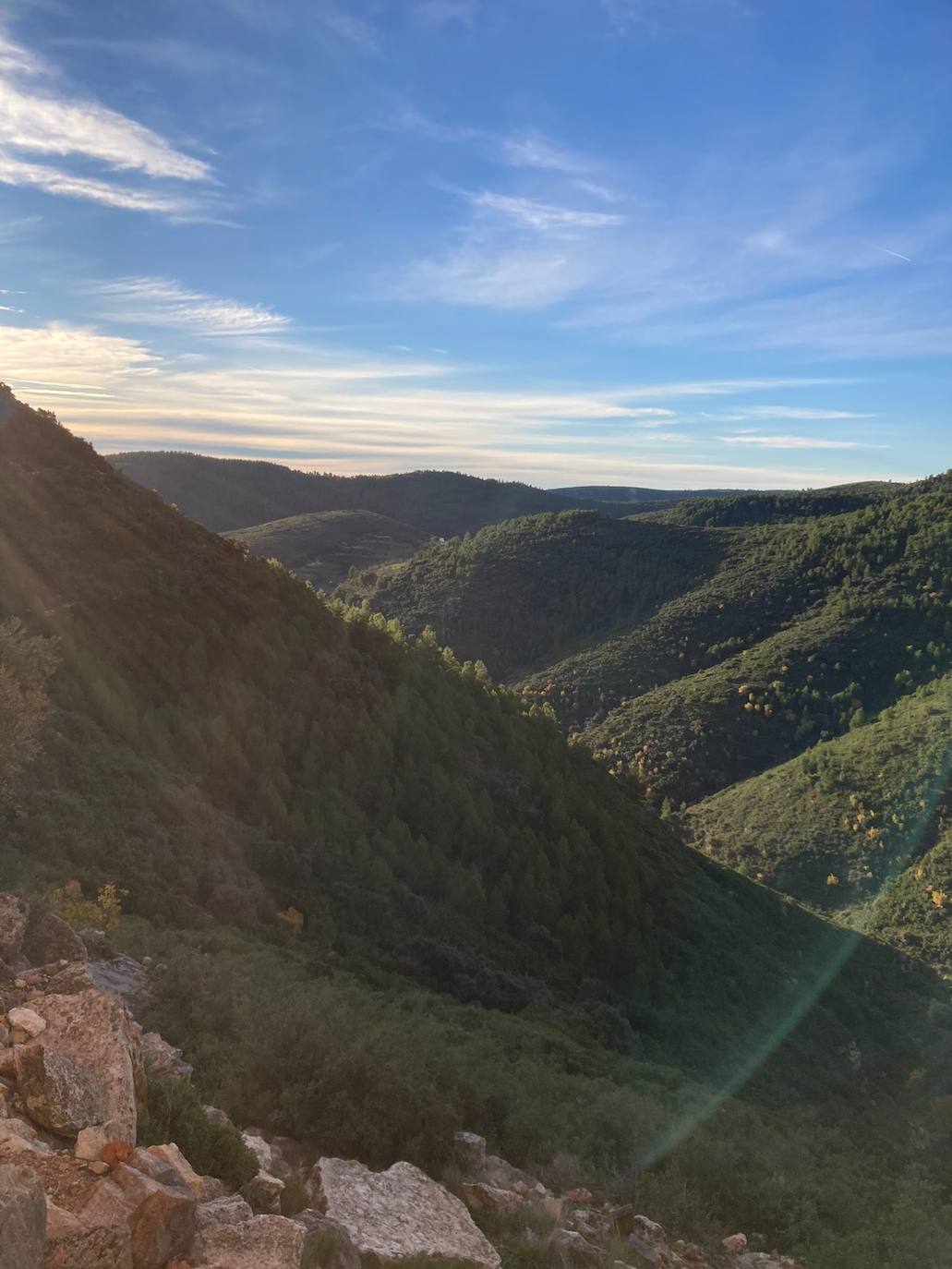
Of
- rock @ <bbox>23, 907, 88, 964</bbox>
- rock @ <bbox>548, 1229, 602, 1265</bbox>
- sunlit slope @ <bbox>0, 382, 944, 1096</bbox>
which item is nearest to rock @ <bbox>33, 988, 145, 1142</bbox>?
rock @ <bbox>23, 907, 88, 964</bbox>

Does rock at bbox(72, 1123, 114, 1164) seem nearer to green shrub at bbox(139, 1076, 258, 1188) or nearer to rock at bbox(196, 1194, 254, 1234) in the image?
rock at bbox(196, 1194, 254, 1234)

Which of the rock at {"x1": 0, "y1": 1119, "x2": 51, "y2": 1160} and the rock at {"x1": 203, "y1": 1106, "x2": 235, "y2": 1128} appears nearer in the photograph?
the rock at {"x1": 0, "y1": 1119, "x2": 51, "y2": 1160}

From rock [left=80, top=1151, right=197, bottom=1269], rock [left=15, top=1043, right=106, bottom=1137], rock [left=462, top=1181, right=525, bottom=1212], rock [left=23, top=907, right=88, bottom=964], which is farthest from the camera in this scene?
rock [left=23, top=907, right=88, bottom=964]

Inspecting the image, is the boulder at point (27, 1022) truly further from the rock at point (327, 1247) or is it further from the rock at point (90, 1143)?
the rock at point (327, 1247)

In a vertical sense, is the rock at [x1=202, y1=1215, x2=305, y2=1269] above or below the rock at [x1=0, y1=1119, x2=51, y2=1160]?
below

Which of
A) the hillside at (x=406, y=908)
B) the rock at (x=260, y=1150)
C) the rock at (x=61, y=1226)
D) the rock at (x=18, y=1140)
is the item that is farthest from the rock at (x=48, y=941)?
the rock at (x=61, y=1226)

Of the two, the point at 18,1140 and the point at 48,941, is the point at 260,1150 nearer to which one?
the point at 18,1140
